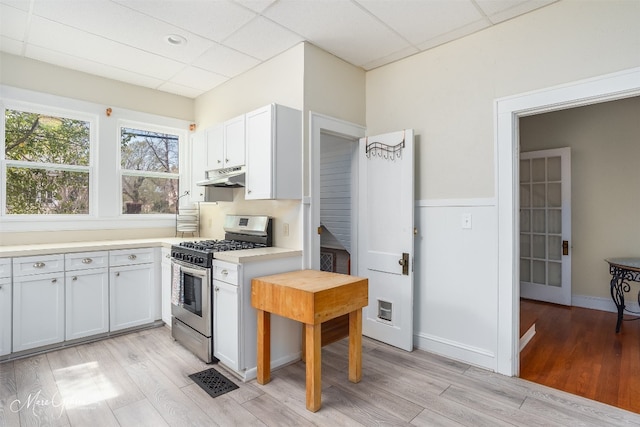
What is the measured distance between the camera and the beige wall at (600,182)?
161 inches

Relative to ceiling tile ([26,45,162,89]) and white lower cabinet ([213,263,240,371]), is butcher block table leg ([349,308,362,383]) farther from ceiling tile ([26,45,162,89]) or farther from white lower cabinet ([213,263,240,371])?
ceiling tile ([26,45,162,89])

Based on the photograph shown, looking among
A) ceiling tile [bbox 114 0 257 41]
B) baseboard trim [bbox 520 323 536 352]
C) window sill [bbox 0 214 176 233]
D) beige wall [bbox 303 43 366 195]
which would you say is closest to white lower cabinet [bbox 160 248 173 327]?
window sill [bbox 0 214 176 233]

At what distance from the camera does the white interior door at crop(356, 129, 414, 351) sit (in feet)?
10.1

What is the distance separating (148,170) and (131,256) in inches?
50.1

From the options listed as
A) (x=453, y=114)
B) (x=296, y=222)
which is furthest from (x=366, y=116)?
(x=296, y=222)

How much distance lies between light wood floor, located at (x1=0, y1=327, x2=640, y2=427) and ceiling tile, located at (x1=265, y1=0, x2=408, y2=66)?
2.81 m

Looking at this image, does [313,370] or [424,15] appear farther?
Result: [424,15]

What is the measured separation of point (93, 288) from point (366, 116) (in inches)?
128

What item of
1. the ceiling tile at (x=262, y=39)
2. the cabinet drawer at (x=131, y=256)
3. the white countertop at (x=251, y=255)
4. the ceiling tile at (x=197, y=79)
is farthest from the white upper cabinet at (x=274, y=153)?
the cabinet drawer at (x=131, y=256)

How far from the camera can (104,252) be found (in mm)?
3299

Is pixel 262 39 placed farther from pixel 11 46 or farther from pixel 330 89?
pixel 11 46

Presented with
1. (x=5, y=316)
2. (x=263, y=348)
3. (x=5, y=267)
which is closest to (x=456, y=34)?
(x=263, y=348)

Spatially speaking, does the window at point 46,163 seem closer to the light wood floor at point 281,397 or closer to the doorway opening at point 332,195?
the light wood floor at point 281,397

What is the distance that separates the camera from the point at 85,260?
319 cm
